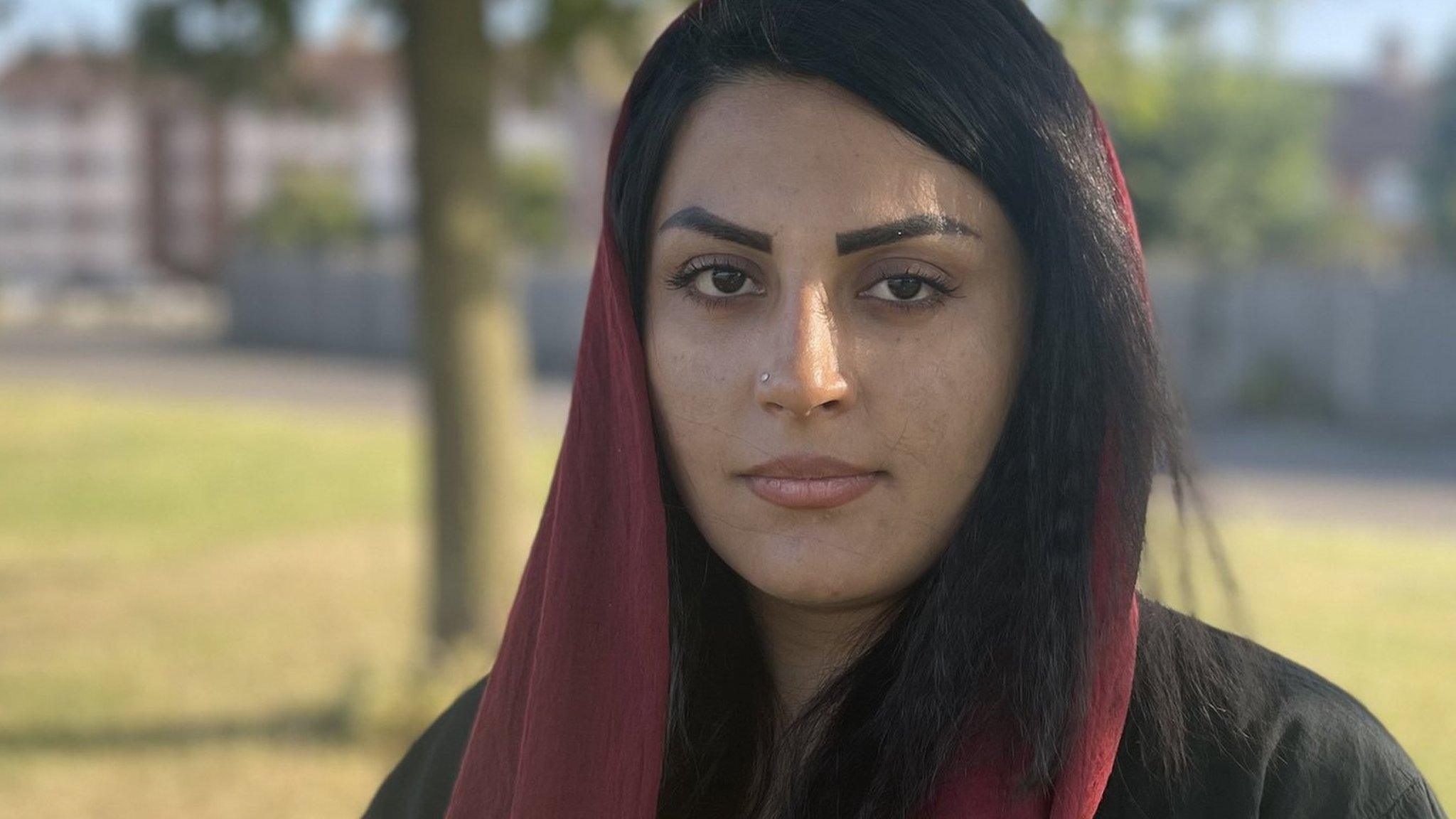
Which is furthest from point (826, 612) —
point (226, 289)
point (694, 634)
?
point (226, 289)

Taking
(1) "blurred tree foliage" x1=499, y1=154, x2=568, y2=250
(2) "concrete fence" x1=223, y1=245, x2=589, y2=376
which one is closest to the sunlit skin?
(2) "concrete fence" x1=223, y1=245, x2=589, y2=376

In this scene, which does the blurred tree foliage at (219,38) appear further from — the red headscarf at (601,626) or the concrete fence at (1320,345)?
the concrete fence at (1320,345)

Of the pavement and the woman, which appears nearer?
the woman

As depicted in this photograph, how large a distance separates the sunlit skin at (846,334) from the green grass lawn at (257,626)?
1.50ft

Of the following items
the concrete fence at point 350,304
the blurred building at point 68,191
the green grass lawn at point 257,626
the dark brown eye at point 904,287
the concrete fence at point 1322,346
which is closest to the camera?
the dark brown eye at point 904,287

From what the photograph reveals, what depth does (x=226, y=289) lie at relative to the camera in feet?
96.6

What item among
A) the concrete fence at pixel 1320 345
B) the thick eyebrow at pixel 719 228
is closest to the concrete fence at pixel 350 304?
the concrete fence at pixel 1320 345

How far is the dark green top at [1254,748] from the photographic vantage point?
55.7 inches

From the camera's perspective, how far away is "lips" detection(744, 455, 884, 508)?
1495 millimetres

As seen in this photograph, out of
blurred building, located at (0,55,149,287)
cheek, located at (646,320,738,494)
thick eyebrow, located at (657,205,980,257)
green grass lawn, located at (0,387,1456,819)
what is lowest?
green grass lawn, located at (0,387,1456,819)

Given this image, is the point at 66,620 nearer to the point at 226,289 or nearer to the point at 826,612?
the point at 826,612

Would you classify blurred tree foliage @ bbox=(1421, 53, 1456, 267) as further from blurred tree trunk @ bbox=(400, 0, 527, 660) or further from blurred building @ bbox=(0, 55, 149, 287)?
blurred building @ bbox=(0, 55, 149, 287)

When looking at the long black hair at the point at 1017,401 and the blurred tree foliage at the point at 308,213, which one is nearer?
the long black hair at the point at 1017,401

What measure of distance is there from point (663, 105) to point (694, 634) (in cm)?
54
